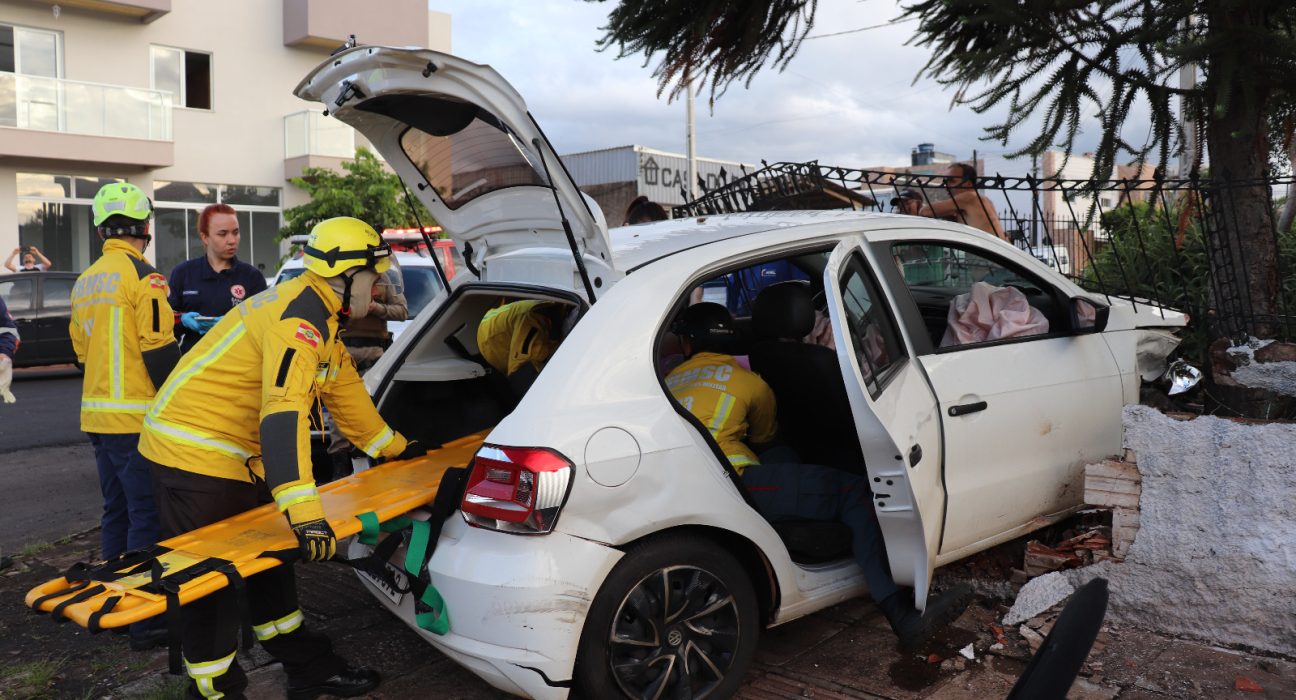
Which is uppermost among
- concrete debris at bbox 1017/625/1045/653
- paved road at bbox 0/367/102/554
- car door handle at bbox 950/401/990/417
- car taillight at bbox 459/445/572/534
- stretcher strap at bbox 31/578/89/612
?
car door handle at bbox 950/401/990/417

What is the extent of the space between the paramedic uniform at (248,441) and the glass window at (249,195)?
2064cm

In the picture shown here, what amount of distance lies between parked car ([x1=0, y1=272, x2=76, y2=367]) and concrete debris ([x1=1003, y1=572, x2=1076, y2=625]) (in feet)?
43.1

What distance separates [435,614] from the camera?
3.07 metres

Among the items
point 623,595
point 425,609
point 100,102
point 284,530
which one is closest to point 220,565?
point 284,530

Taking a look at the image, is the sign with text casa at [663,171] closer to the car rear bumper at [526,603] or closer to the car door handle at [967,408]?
the car door handle at [967,408]

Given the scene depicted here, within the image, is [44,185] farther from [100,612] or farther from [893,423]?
[893,423]

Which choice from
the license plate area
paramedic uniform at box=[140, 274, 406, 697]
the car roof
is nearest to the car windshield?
the car roof

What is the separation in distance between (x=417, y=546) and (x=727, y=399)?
4.22 ft

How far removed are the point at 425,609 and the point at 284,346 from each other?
0.95 m

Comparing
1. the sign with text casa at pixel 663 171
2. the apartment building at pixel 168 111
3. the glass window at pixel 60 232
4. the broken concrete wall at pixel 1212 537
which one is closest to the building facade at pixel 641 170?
the sign with text casa at pixel 663 171

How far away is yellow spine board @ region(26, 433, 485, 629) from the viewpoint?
9.16ft

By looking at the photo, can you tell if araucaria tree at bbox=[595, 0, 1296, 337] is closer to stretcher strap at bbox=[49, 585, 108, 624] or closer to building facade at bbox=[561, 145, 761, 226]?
stretcher strap at bbox=[49, 585, 108, 624]

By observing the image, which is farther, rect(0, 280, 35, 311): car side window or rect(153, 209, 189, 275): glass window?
rect(153, 209, 189, 275): glass window

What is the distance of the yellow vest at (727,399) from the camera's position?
377 cm
